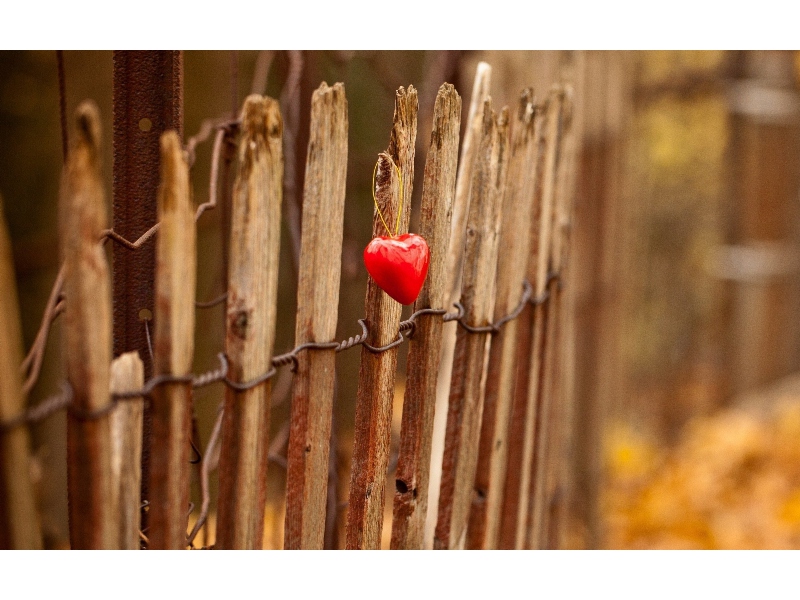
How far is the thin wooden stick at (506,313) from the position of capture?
1.25 meters

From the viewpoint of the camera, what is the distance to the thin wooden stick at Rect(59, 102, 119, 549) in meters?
0.68

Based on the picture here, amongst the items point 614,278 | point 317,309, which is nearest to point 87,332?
point 317,309

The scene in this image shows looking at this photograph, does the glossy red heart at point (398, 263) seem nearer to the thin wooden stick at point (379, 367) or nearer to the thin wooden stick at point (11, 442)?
the thin wooden stick at point (379, 367)

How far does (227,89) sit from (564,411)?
4.51ft

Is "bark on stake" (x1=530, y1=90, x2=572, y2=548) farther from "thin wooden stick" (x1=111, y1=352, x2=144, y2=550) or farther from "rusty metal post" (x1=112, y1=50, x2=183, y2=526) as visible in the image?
"thin wooden stick" (x1=111, y1=352, x2=144, y2=550)

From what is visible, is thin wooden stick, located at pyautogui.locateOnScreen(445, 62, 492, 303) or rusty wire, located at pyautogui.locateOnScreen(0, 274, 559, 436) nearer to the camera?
rusty wire, located at pyautogui.locateOnScreen(0, 274, 559, 436)

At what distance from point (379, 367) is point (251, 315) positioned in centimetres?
23

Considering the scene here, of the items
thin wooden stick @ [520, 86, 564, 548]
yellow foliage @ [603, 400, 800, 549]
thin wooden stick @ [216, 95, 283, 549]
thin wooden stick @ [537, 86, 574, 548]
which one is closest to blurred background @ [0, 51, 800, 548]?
yellow foliage @ [603, 400, 800, 549]

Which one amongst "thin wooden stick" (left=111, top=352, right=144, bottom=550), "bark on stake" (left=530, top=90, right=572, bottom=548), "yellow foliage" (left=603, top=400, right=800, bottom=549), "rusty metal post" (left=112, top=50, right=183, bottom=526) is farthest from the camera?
"yellow foliage" (left=603, top=400, right=800, bottom=549)

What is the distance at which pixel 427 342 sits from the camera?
1103mm

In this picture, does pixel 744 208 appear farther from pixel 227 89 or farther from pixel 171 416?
pixel 171 416

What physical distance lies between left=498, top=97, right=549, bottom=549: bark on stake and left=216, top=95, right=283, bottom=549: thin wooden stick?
0.63 metres

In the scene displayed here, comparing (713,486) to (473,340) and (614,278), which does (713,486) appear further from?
(473,340)
